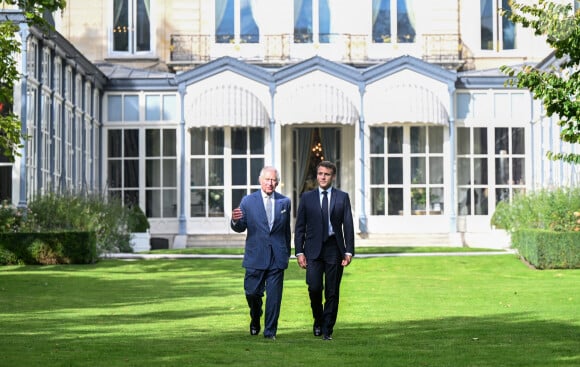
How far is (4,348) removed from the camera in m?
11.4

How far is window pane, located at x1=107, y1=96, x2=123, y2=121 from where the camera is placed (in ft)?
123

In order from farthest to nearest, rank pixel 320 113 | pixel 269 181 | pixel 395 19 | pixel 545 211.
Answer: pixel 395 19, pixel 320 113, pixel 545 211, pixel 269 181

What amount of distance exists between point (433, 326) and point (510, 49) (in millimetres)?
27139

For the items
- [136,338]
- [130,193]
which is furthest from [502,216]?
[136,338]

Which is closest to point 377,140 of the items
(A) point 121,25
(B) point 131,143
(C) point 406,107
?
(C) point 406,107

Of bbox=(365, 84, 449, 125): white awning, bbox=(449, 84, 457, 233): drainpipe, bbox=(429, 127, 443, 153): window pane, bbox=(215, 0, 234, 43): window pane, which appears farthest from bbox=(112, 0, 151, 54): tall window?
bbox=(449, 84, 457, 233): drainpipe

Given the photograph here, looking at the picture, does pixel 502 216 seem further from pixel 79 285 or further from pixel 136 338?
pixel 136 338

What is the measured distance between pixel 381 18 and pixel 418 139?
4766 mm

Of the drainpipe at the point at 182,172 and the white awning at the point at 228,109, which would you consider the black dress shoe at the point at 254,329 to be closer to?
the white awning at the point at 228,109

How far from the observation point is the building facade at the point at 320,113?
3600cm

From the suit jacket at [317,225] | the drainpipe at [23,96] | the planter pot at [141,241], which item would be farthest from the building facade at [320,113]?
the suit jacket at [317,225]

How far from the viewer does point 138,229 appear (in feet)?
114

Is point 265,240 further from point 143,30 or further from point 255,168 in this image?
point 143,30

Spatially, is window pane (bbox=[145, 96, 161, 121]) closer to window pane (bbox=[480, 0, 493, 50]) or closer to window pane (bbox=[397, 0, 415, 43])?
window pane (bbox=[397, 0, 415, 43])
